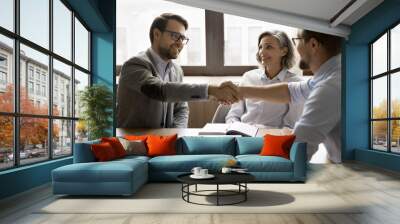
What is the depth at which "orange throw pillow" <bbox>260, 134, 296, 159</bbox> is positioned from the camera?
513 cm

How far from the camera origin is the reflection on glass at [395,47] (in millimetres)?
6238

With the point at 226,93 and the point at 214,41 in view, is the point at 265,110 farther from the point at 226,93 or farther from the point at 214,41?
the point at 214,41

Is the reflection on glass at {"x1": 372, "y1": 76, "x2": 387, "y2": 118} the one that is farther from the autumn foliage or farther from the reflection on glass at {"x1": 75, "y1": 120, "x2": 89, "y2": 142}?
the autumn foliage

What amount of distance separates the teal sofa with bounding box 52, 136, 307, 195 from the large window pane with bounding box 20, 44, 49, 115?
2.55 ft

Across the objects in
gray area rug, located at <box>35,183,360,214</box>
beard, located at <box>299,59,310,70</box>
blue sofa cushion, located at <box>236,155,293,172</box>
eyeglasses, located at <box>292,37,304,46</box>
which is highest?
eyeglasses, located at <box>292,37,304,46</box>

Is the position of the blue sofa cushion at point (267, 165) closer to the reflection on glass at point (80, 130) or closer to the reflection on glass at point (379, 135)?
the reflection on glass at point (379, 135)

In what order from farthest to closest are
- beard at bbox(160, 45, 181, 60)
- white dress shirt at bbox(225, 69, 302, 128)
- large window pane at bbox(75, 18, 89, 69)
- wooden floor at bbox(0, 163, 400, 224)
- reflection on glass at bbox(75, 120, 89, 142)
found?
1. large window pane at bbox(75, 18, 89, 69)
2. reflection on glass at bbox(75, 120, 89, 142)
3. beard at bbox(160, 45, 181, 60)
4. white dress shirt at bbox(225, 69, 302, 128)
5. wooden floor at bbox(0, 163, 400, 224)

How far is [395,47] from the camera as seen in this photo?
20.8ft

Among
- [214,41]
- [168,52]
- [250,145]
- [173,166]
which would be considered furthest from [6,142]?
[214,41]

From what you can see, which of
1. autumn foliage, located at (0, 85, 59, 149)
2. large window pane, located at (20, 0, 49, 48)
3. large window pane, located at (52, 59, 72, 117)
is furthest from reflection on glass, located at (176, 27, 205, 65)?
autumn foliage, located at (0, 85, 59, 149)

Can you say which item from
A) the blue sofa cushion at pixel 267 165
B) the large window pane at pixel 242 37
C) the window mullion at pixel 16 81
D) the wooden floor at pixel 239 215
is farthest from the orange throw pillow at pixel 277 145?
the window mullion at pixel 16 81

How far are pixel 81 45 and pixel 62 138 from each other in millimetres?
1785

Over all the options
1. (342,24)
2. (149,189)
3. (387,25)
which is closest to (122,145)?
(149,189)

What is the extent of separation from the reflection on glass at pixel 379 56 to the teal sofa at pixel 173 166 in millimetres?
2798
